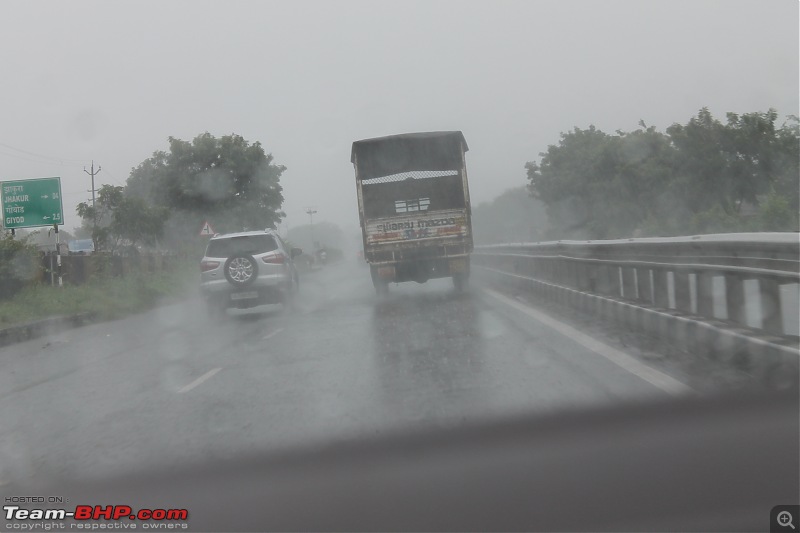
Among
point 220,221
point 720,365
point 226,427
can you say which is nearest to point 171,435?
point 226,427

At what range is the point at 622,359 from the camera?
29.8ft

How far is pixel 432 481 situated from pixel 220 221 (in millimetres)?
41946

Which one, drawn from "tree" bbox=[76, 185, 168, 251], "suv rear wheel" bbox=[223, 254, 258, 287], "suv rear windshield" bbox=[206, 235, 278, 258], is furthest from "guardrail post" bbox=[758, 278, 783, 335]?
"tree" bbox=[76, 185, 168, 251]

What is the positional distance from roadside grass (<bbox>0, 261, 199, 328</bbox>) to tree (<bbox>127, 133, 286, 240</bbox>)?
1334 cm

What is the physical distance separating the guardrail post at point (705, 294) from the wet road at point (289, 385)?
89 centimetres

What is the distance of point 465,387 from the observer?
8336mm

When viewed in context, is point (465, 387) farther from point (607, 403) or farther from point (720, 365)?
point (720, 365)

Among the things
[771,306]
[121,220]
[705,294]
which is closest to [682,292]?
[705,294]

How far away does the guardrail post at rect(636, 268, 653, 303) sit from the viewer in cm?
1168

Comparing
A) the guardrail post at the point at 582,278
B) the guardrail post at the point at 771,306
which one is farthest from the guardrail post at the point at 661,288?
the guardrail post at the point at 582,278

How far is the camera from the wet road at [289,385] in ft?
22.8

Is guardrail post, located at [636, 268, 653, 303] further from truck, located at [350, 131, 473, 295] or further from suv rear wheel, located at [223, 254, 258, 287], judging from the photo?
suv rear wheel, located at [223, 254, 258, 287]
